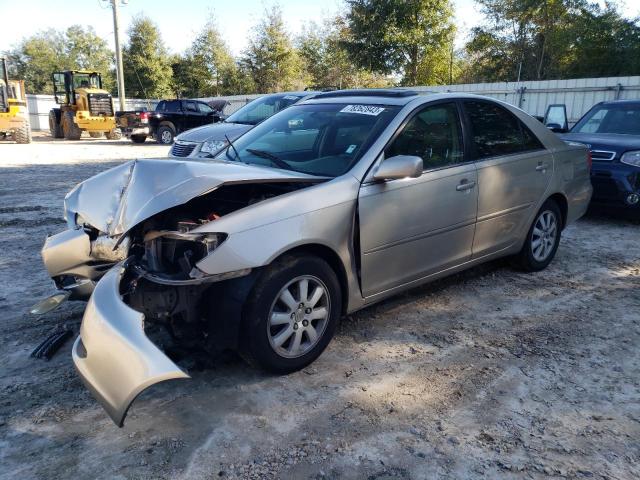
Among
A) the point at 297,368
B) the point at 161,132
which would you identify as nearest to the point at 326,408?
the point at 297,368

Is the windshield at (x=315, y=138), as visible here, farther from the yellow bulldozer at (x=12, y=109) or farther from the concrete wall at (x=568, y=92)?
the yellow bulldozer at (x=12, y=109)

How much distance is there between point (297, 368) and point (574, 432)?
1540mm

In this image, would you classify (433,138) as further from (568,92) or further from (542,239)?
(568,92)

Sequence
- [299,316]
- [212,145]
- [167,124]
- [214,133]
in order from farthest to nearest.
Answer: [167,124], [214,133], [212,145], [299,316]

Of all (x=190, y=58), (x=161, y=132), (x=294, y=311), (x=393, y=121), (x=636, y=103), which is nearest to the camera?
(x=294, y=311)

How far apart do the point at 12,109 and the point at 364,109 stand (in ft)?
66.6

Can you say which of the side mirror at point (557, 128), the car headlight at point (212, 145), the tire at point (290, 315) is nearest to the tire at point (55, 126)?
the car headlight at point (212, 145)

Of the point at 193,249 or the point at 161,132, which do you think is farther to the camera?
the point at 161,132

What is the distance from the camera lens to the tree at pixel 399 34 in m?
26.5

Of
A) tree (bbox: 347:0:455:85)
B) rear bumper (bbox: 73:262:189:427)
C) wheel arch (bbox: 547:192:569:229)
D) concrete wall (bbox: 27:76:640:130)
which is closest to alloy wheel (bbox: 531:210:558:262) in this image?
wheel arch (bbox: 547:192:569:229)

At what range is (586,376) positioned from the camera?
126 inches

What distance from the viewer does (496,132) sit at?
4461mm

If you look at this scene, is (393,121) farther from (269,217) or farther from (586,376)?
(586,376)

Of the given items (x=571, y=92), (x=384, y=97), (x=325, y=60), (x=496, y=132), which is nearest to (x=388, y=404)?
(x=384, y=97)
